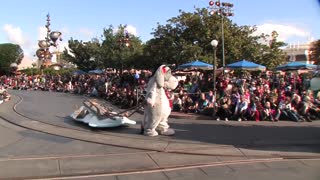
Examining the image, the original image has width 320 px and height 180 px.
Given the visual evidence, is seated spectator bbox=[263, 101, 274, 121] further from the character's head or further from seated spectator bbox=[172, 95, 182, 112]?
the character's head

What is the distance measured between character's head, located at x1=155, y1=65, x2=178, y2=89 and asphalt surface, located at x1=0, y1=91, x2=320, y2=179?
1.58 metres

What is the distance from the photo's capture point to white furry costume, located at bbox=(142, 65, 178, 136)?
1453 centimetres

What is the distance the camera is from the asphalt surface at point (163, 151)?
9.69 m

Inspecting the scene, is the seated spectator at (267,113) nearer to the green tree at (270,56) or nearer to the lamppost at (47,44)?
the green tree at (270,56)

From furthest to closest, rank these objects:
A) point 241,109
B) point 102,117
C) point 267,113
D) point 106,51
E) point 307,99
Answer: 1. point 106,51
2. point 307,99
3. point 241,109
4. point 267,113
5. point 102,117

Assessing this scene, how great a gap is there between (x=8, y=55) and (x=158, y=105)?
100539 mm

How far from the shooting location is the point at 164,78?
14750 mm

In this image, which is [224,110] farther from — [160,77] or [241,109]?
[160,77]

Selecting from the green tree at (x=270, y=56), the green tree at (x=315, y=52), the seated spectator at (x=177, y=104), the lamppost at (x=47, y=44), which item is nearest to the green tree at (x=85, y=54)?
the lamppost at (x=47, y=44)

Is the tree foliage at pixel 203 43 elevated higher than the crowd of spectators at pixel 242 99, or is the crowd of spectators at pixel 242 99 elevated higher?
the tree foliage at pixel 203 43

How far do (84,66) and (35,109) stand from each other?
1408 inches

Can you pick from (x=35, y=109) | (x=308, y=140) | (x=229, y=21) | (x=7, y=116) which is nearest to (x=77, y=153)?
(x=308, y=140)

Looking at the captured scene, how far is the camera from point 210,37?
119ft

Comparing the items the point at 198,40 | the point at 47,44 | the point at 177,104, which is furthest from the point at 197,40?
the point at 47,44
